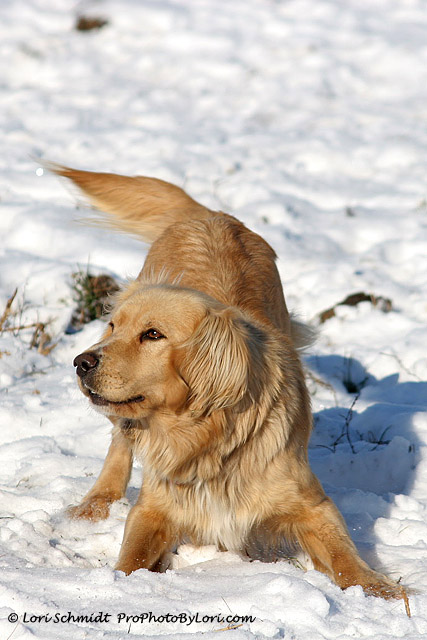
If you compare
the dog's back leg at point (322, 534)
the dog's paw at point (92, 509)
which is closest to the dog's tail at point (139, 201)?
the dog's paw at point (92, 509)

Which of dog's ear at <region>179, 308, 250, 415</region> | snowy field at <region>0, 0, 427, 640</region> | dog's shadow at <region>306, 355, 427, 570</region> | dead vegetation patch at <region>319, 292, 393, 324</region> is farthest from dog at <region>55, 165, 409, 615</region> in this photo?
dead vegetation patch at <region>319, 292, 393, 324</region>

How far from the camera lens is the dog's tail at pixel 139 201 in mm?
4332

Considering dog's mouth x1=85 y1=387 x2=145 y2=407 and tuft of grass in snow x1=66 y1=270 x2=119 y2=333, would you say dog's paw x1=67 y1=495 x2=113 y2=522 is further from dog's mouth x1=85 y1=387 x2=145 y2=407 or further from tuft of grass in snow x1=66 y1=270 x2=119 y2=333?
tuft of grass in snow x1=66 y1=270 x2=119 y2=333

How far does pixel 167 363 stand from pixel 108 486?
1.04 m

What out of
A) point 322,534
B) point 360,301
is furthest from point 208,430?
point 360,301

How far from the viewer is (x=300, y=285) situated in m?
A: 5.68

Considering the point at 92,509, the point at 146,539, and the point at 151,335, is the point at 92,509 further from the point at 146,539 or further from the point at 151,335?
the point at 151,335

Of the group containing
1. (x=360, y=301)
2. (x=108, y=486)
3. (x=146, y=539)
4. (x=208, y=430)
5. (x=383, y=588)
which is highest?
(x=208, y=430)

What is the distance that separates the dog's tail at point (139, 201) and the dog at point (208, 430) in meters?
1.12

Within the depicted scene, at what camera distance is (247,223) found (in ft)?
21.1

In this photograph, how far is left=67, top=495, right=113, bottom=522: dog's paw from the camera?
322 centimetres

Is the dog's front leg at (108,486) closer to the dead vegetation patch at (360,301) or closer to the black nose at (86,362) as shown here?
the black nose at (86,362)

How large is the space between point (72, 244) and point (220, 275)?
8.47 ft

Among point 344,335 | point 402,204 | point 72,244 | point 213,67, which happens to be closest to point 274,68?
point 213,67
